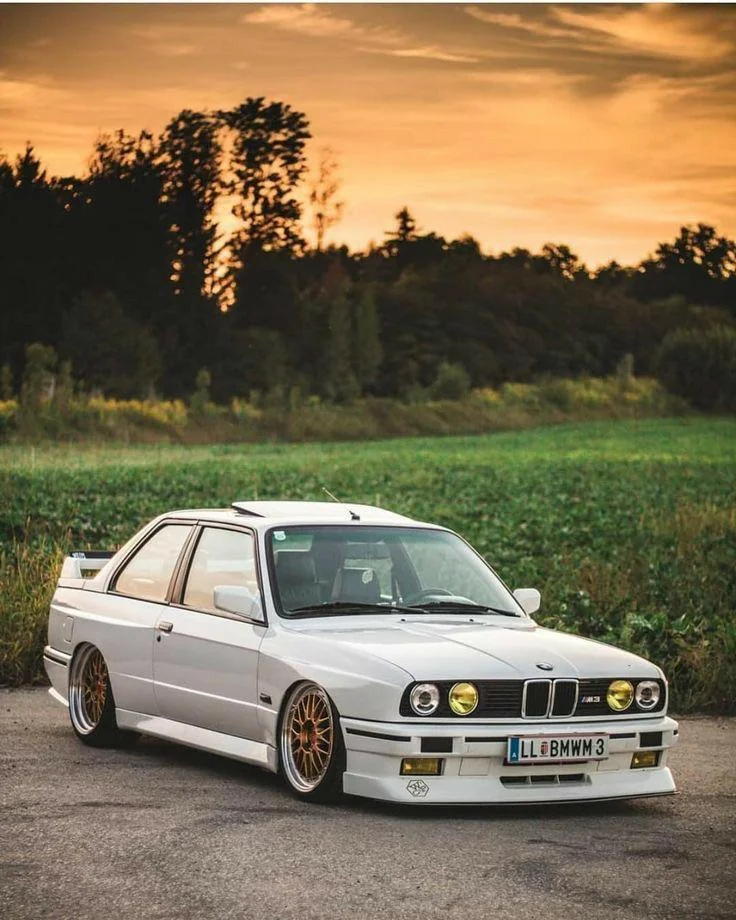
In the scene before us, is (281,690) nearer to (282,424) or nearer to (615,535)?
(615,535)

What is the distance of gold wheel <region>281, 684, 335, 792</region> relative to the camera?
27.1ft

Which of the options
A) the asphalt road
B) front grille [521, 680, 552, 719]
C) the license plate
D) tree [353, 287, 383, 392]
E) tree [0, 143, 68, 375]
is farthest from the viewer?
tree [353, 287, 383, 392]

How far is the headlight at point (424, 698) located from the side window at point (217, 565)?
159cm

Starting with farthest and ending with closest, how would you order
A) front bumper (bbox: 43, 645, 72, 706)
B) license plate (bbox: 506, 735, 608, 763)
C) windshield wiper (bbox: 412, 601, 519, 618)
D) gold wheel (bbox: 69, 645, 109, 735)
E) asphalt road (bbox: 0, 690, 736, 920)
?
front bumper (bbox: 43, 645, 72, 706), gold wheel (bbox: 69, 645, 109, 735), windshield wiper (bbox: 412, 601, 519, 618), license plate (bbox: 506, 735, 608, 763), asphalt road (bbox: 0, 690, 736, 920)

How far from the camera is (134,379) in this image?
257 ft

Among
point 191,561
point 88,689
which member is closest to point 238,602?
point 191,561

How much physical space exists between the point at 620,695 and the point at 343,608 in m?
1.57

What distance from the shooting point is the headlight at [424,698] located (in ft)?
26.2

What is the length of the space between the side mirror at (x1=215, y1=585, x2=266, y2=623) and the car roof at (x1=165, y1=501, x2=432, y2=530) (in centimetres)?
57

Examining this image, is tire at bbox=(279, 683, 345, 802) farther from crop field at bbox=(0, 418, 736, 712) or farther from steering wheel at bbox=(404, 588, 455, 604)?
crop field at bbox=(0, 418, 736, 712)

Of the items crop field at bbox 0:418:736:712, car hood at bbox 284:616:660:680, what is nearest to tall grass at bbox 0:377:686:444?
crop field at bbox 0:418:736:712

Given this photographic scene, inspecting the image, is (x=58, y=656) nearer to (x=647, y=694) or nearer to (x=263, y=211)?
(x=647, y=694)

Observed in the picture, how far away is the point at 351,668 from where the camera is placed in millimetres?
8172

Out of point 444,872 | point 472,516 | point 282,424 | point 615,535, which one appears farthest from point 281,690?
point 282,424
